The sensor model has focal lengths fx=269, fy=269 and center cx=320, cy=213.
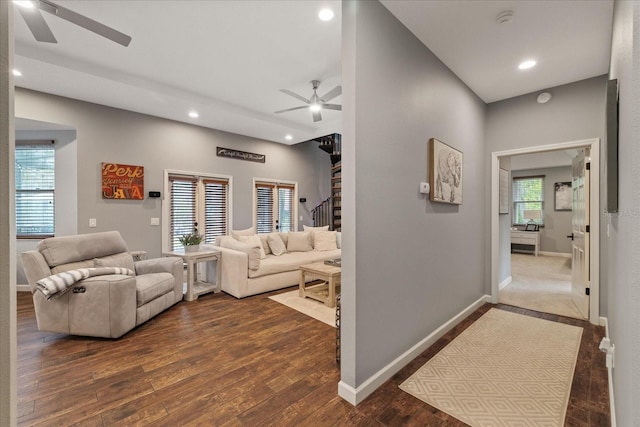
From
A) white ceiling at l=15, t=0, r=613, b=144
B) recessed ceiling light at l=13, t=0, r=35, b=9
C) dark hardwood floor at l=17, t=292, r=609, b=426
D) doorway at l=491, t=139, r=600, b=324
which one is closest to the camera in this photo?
dark hardwood floor at l=17, t=292, r=609, b=426

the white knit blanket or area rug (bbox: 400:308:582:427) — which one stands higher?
the white knit blanket

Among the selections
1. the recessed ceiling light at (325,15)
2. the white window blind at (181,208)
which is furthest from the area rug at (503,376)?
the white window blind at (181,208)

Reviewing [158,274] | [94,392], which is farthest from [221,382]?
[158,274]

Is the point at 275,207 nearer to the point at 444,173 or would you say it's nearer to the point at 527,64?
the point at 444,173

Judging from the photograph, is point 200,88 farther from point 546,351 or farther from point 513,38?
point 546,351

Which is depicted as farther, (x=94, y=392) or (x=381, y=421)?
(x=94, y=392)

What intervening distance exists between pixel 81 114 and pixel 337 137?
5.23 meters

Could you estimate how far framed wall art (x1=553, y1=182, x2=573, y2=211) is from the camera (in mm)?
7664

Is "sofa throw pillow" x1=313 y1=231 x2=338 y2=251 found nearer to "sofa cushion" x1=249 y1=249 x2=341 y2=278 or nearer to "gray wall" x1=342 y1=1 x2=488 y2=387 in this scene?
"sofa cushion" x1=249 y1=249 x2=341 y2=278

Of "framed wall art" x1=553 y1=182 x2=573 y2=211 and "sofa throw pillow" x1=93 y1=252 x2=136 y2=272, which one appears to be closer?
"sofa throw pillow" x1=93 y1=252 x2=136 y2=272

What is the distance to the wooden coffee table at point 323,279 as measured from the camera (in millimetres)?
3643

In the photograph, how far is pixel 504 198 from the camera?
4.41m

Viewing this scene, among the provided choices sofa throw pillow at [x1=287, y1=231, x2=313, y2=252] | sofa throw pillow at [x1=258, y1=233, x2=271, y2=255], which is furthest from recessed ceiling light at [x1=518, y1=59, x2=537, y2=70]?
sofa throw pillow at [x1=258, y1=233, x2=271, y2=255]

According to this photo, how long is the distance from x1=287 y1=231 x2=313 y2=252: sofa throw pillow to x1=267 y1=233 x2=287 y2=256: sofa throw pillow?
249mm
